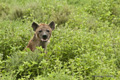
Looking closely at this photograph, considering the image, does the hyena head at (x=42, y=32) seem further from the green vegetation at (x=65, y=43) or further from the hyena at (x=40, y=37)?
the green vegetation at (x=65, y=43)

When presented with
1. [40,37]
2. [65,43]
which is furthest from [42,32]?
[65,43]

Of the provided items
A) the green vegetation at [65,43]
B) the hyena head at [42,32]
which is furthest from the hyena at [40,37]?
the green vegetation at [65,43]

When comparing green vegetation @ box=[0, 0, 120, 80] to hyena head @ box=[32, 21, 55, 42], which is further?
hyena head @ box=[32, 21, 55, 42]

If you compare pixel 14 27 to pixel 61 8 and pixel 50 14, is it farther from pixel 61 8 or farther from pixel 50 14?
pixel 61 8

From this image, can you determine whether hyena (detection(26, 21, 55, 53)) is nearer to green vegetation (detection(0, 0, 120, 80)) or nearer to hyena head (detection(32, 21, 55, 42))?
hyena head (detection(32, 21, 55, 42))

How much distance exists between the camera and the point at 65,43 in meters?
6.04

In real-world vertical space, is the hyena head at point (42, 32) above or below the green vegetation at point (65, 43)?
above

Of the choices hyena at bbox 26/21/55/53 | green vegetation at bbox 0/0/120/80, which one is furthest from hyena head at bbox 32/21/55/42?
green vegetation at bbox 0/0/120/80

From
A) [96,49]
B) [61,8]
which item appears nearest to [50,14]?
[61,8]

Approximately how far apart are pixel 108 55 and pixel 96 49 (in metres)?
0.31

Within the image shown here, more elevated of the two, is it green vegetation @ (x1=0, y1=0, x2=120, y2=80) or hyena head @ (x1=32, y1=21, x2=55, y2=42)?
hyena head @ (x1=32, y1=21, x2=55, y2=42)

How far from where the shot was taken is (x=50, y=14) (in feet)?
28.9

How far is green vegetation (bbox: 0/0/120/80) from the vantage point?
470cm

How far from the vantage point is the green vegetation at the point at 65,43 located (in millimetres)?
4695
